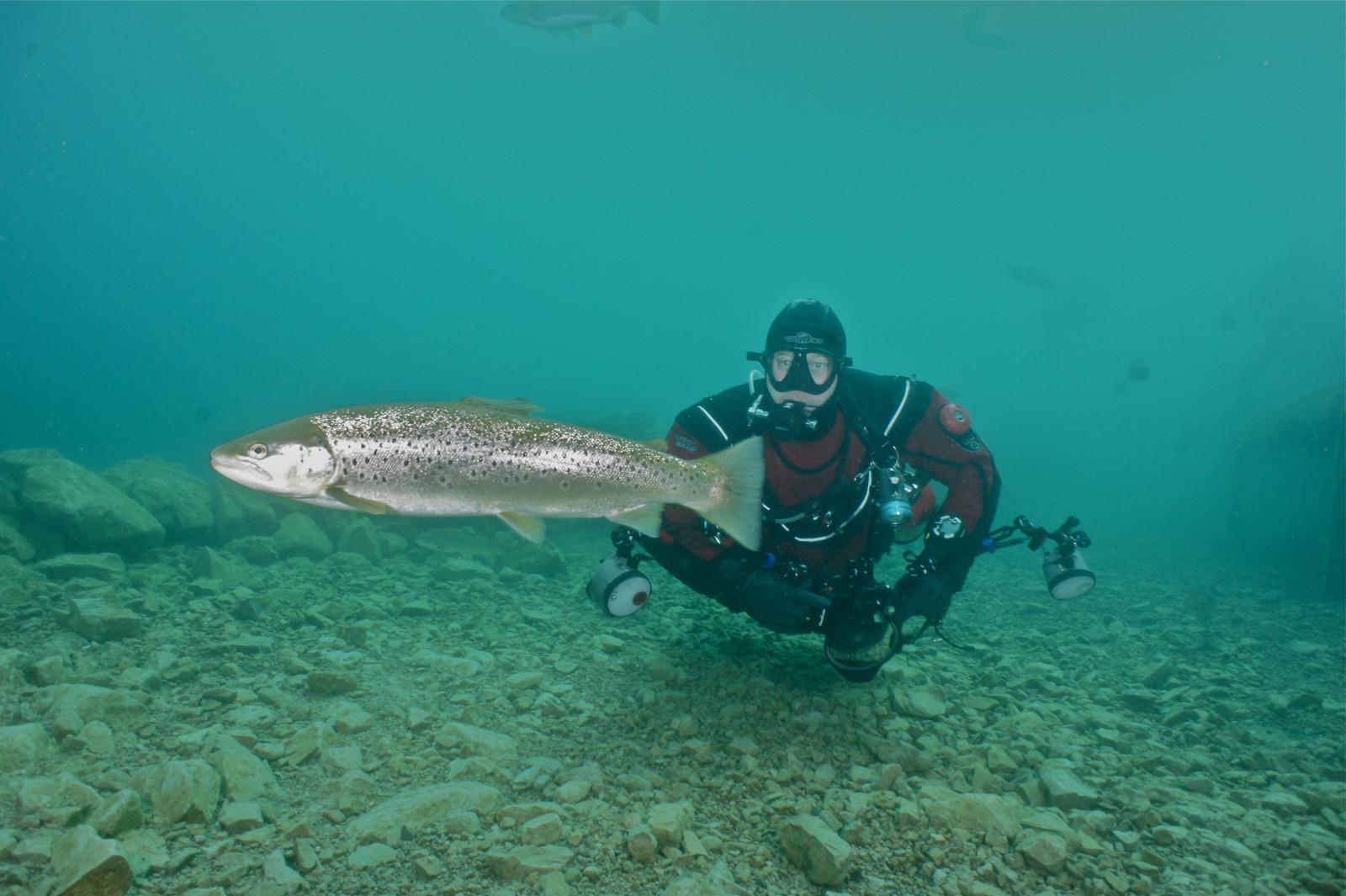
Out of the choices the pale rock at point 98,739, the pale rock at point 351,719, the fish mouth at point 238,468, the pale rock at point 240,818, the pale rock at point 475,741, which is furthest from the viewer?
the pale rock at point 351,719

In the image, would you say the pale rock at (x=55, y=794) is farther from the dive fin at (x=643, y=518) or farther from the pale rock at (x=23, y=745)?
the dive fin at (x=643, y=518)

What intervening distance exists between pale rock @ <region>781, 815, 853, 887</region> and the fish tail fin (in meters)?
1.34

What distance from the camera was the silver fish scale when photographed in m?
2.86

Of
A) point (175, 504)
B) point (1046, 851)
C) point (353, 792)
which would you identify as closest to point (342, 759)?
point (353, 792)

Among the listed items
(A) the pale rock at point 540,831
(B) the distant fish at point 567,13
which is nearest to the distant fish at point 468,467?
(A) the pale rock at point 540,831

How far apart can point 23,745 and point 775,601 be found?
160 inches

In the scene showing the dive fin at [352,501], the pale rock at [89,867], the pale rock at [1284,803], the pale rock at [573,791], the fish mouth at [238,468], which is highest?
the fish mouth at [238,468]

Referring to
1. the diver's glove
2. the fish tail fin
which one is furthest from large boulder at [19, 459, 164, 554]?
the fish tail fin

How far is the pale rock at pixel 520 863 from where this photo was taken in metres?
2.65

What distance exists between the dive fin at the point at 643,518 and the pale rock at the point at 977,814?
6.50ft

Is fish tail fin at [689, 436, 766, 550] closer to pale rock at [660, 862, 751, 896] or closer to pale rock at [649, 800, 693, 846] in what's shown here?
pale rock at [649, 800, 693, 846]

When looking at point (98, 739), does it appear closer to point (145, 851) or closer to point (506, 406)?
point (145, 851)

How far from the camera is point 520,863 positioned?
266 cm

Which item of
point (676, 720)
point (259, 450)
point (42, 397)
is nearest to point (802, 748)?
point (676, 720)
